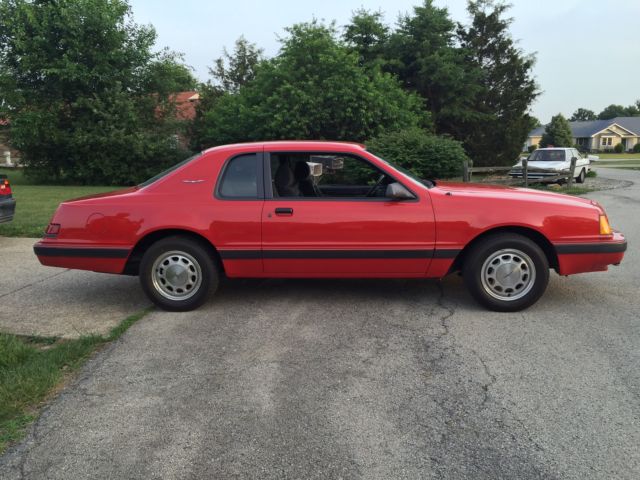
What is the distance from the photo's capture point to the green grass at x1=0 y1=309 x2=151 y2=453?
3.06 meters

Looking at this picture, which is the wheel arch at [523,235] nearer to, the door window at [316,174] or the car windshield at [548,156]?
the door window at [316,174]

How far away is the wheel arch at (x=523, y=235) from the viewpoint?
15.9 feet

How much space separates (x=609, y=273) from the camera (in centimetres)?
633

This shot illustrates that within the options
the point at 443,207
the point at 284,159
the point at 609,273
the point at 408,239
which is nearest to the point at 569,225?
the point at 443,207

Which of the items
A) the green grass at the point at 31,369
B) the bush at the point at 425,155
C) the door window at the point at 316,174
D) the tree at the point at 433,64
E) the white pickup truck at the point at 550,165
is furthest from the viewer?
the tree at the point at 433,64

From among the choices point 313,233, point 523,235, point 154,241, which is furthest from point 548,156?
point 154,241

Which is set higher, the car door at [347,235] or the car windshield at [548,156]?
the car windshield at [548,156]

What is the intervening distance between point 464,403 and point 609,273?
4148 millimetres

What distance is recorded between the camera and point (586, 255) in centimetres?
479

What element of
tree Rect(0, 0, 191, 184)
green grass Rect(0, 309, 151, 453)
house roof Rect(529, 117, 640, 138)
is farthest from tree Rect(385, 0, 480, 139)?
house roof Rect(529, 117, 640, 138)

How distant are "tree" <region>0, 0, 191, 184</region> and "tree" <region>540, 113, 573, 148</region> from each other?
38.9 metres

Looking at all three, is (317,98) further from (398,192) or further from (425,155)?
(398,192)

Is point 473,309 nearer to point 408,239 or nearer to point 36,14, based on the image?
point 408,239

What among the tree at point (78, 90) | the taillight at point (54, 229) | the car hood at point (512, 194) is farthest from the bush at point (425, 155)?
the tree at point (78, 90)
